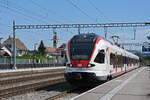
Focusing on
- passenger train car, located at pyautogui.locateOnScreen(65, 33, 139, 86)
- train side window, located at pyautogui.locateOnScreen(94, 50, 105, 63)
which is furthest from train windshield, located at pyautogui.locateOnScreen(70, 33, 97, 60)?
train side window, located at pyautogui.locateOnScreen(94, 50, 105, 63)

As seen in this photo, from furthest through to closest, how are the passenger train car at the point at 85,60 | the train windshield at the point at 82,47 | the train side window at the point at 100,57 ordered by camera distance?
the train side window at the point at 100,57 < the train windshield at the point at 82,47 < the passenger train car at the point at 85,60

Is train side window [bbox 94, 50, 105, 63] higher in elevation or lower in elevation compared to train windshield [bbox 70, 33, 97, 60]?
lower

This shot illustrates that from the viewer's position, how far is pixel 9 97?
495 inches

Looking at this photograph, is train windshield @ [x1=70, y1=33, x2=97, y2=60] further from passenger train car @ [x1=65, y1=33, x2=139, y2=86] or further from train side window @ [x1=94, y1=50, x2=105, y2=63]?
train side window @ [x1=94, y1=50, x2=105, y2=63]

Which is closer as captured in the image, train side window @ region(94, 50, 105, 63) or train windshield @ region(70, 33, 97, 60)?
train windshield @ region(70, 33, 97, 60)

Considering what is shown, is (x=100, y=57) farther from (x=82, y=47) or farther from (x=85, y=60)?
(x=82, y=47)

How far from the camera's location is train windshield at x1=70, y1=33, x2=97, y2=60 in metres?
14.4

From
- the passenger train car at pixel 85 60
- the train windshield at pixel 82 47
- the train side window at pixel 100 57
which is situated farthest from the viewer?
the train side window at pixel 100 57

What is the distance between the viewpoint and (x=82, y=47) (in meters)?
14.7

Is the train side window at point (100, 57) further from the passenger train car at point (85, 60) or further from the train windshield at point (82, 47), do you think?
the train windshield at point (82, 47)

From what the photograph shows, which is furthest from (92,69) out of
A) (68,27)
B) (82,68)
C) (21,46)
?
(21,46)

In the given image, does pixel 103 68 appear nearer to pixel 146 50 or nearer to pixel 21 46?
pixel 146 50

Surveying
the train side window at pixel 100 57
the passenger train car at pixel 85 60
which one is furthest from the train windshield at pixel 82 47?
the train side window at pixel 100 57

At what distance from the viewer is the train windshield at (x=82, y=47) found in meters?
14.4
